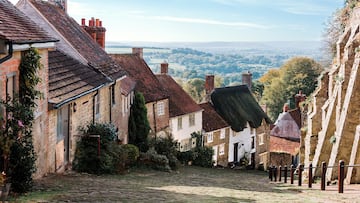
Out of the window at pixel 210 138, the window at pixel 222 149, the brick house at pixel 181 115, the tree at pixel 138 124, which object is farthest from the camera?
the window at pixel 222 149

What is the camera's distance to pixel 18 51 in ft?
41.0

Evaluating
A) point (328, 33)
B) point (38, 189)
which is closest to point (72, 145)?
point (38, 189)

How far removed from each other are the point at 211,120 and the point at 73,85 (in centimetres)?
2685

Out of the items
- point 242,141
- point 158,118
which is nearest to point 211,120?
point 242,141

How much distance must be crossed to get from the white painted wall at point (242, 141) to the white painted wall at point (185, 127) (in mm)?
5340

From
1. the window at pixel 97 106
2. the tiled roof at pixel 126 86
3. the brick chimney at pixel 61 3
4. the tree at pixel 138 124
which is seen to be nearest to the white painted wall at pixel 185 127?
the tree at pixel 138 124

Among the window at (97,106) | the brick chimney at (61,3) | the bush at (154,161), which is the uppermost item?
the brick chimney at (61,3)

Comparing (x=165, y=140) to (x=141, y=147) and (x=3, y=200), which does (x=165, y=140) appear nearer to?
(x=141, y=147)

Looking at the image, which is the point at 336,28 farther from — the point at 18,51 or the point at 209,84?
the point at 18,51

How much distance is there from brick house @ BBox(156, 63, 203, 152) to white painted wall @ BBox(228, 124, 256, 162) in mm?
5340

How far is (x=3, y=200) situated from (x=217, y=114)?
36609 mm

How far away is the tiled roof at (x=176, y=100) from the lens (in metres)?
38.9

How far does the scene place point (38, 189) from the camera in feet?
39.6

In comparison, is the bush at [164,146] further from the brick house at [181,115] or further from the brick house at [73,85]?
the brick house at [181,115]
